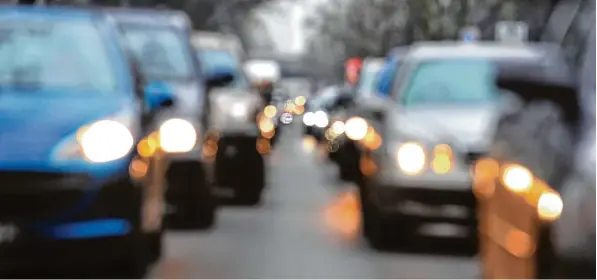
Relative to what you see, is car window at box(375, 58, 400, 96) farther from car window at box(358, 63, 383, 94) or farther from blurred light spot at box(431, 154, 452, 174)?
car window at box(358, 63, 383, 94)

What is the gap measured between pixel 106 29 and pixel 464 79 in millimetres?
4129

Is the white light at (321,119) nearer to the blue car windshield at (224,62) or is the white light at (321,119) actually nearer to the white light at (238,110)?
the blue car windshield at (224,62)

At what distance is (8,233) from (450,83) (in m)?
5.36

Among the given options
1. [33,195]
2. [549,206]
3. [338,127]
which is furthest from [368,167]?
[338,127]

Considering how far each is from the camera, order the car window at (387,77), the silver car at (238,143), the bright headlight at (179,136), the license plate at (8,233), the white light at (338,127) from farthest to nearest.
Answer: the white light at (338,127)
the silver car at (238,143)
the car window at (387,77)
the bright headlight at (179,136)
the license plate at (8,233)

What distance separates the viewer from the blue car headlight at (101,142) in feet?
26.2

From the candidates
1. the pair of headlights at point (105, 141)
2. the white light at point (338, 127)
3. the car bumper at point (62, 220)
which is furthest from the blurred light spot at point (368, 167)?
the white light at point (338, 127)

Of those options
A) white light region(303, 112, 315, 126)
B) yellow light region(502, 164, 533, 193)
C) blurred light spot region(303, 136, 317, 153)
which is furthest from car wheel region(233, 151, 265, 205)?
white light region(303, 112, 315, 126)

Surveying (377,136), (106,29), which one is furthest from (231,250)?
(106,29)

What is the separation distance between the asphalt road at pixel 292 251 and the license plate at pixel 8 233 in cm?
166

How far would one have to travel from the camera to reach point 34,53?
901 centimetres

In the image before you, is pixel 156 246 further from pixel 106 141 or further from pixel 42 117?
pixel 42 117

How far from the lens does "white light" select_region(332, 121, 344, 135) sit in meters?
22.8

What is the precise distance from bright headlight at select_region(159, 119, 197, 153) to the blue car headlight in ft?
10.8
